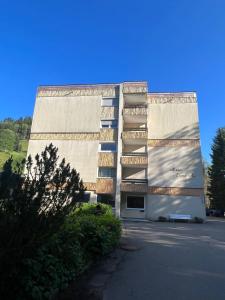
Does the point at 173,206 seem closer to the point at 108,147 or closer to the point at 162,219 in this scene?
the point at 162,219

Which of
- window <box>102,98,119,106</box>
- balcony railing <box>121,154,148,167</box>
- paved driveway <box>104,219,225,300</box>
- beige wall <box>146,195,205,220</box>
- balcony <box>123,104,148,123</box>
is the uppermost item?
window <box>102,98,119,106</box>

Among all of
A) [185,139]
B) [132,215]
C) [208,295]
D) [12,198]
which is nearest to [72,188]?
[12,198]

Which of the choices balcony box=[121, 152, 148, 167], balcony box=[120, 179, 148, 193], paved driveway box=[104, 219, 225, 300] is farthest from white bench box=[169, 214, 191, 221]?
paved driveway box=[104, 219, 225, 300]

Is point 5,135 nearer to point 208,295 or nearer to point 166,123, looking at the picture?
point 166,123

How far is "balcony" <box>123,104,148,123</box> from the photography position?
94.8ft

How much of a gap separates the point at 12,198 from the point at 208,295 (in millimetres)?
3951

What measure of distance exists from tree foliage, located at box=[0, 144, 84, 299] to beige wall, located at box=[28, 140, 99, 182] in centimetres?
2269

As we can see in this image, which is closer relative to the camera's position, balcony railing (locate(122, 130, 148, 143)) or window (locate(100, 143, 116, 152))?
balcony railing (locate(122, 130, 148, 143))

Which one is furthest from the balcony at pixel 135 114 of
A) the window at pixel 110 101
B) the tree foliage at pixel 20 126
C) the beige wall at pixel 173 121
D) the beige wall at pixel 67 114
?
the tree foliage at pixel 20 126

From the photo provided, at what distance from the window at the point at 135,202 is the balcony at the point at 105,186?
2.54m

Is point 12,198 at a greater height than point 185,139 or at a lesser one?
lesser

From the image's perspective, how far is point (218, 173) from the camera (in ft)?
139

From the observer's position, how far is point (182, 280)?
5641mm

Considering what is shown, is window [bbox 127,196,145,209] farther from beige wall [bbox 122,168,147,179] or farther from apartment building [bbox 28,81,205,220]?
beige wall [bbox 122,168,147,179]
